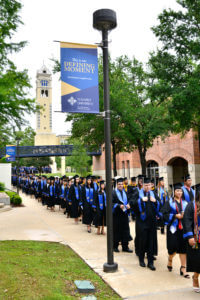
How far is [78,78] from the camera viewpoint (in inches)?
222

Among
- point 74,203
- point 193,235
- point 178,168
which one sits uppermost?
point 178,168

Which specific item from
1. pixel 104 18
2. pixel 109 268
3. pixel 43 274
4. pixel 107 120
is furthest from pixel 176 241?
pixel 104 18

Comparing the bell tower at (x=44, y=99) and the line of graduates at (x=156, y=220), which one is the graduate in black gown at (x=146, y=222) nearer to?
the line of graduates at (x=156, y=220)

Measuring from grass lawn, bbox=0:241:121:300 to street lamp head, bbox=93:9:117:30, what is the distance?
4855mm

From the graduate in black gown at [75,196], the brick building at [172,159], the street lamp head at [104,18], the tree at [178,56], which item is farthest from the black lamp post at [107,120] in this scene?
the brick building at [172,159]

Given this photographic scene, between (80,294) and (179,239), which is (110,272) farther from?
(179,239)

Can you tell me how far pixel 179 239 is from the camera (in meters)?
5.62

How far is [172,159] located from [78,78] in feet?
77.6

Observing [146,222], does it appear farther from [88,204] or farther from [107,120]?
[88,204]

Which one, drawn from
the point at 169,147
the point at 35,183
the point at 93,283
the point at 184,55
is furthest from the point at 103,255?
the point at 169,147

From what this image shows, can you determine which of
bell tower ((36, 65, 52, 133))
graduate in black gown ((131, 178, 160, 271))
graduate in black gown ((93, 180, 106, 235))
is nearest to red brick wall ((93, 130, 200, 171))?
graduate in black gown ((93, 180, 106, 235))

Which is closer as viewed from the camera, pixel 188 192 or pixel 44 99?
pixel 188 192

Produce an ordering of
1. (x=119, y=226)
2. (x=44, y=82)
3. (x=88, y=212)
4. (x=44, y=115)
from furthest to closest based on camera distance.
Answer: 1. (x=44, y=82)
2. (x=44, y=115)
3. (x=88, y=212)
4. (x=119, y=226)

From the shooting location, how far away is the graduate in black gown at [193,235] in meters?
4.41
